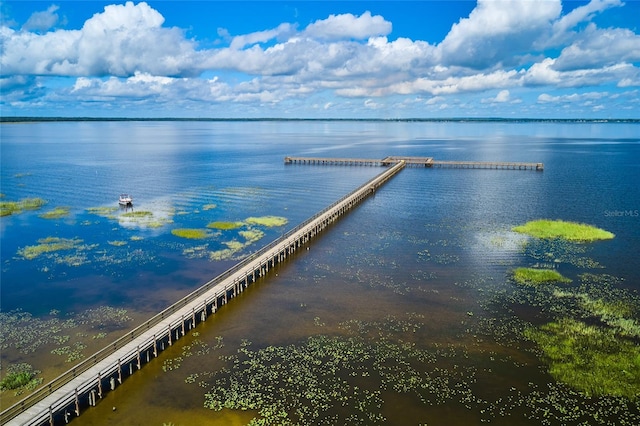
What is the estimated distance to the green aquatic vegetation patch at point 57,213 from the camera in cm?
6550

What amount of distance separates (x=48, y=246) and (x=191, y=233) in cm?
1608

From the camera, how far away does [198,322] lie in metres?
33.8

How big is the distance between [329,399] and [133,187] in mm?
79008

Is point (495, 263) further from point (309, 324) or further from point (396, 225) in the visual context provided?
point (309, 324)

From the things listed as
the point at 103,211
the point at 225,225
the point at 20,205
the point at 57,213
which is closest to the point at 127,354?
the point at 225,225

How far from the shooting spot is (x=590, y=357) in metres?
28.8

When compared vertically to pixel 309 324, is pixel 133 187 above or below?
above

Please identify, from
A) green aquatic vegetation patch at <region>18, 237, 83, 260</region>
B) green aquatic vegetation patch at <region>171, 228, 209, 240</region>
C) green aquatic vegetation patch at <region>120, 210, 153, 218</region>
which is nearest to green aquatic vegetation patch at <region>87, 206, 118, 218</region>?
green aquatic vegetation patch at <region>120, 210, 153, 218</region>

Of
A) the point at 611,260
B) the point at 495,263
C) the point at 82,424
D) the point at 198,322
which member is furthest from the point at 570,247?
the point at 82,424

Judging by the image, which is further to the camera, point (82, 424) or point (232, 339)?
point (232, 339)

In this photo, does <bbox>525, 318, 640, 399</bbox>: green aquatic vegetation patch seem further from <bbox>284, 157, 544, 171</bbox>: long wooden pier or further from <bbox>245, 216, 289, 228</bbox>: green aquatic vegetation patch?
<bbox>284, 157, 544, 171</bbox>: long wooden pier

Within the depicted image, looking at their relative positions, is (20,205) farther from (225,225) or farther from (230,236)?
(230,236)

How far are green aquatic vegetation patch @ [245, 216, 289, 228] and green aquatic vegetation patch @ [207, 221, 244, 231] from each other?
70.0 inches

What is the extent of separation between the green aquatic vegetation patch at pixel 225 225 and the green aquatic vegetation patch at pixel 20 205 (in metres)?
32.9
